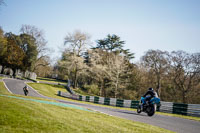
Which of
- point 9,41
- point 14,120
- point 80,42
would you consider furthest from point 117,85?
point 14,120

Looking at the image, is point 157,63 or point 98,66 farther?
point 98,66

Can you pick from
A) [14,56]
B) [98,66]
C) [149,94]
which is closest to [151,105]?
[149,94]

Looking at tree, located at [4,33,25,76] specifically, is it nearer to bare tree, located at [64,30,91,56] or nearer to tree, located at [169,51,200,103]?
bare tree, located at [64,30,91,56]

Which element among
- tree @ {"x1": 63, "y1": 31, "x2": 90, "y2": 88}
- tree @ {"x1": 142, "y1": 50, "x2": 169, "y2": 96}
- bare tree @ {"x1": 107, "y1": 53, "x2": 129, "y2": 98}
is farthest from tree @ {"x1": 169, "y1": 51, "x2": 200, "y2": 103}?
tree @ {"x1": 63, "y1": 31, "x2": 90, "y2": 88}

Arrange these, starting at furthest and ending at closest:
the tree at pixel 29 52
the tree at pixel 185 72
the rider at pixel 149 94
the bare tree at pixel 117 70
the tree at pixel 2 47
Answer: the tree at pixel 29 52
the tree at pixel 2 47
the bare tree at pixel 117 70
the tree at pixel 185 72
the rider at pixel 149 94

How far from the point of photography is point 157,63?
38938 mm

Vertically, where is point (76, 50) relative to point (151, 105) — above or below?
above

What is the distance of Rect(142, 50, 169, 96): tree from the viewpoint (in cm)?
3771

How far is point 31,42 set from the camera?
2215 inches

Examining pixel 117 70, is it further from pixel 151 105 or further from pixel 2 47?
pixel 151 105

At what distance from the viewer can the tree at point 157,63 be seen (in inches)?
1484

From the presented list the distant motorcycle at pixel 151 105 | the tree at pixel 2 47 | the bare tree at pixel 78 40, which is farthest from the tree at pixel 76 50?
the distant motorcycle at pixel 151 105

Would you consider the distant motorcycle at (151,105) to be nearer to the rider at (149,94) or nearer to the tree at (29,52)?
the rider at (149,94)

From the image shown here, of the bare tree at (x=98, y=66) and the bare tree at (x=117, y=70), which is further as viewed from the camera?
the bare tree at (x=98, y=66)
